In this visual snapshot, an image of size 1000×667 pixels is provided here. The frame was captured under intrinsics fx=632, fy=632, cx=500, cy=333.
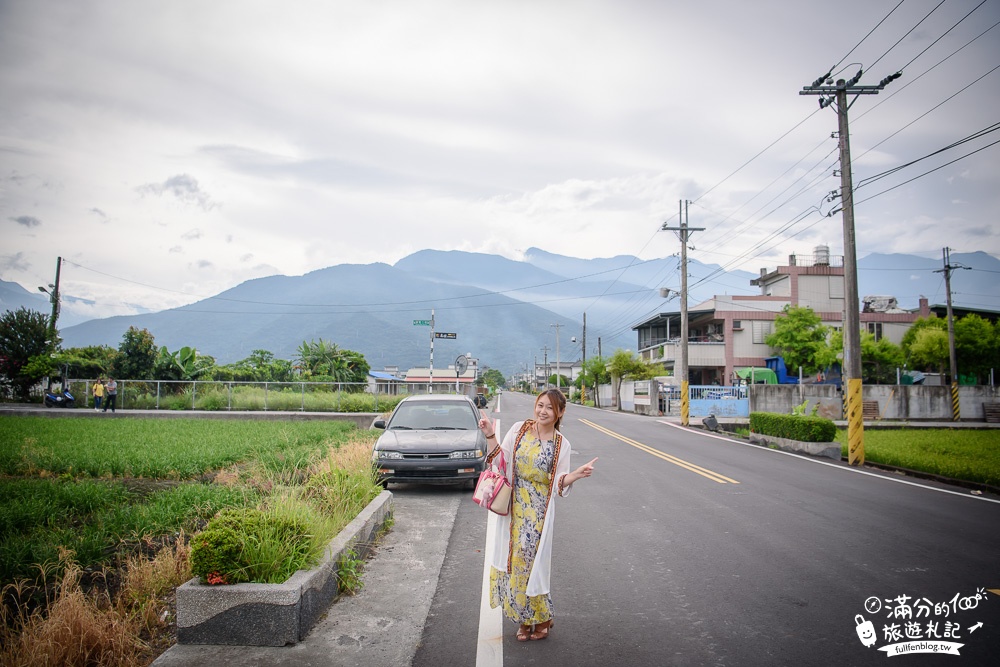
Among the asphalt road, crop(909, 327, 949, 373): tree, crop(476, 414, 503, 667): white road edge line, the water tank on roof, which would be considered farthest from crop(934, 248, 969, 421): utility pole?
crop(476, 414, 503, 667): white road edge line

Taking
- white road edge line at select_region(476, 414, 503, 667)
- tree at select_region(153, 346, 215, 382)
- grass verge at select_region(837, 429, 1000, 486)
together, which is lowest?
white road edge line at select_region(476, 414, 503, 667)

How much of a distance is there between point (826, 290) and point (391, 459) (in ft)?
181

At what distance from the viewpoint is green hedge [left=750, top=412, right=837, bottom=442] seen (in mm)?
17359

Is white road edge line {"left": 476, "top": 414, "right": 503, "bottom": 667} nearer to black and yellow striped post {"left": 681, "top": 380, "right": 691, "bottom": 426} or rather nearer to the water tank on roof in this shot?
black and yellow striped post {"left": 681, "top": 380, "right": 691, "bottom": 426}

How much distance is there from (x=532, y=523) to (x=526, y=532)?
74 millimetres

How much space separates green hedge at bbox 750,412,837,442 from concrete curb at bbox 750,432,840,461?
13 centimetres

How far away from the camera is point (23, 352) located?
3903cm

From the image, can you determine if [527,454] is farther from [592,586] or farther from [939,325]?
[939,325]

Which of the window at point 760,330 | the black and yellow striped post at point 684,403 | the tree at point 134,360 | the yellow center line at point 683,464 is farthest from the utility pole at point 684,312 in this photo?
the tree at point 134,360

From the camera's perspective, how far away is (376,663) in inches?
159

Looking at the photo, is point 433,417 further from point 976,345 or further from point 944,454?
point 976,345

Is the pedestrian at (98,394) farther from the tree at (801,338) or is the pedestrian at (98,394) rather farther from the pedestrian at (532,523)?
the tree at (801,338)

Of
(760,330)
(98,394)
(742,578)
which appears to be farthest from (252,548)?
(760,330)

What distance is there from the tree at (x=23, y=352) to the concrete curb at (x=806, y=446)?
133 ft
